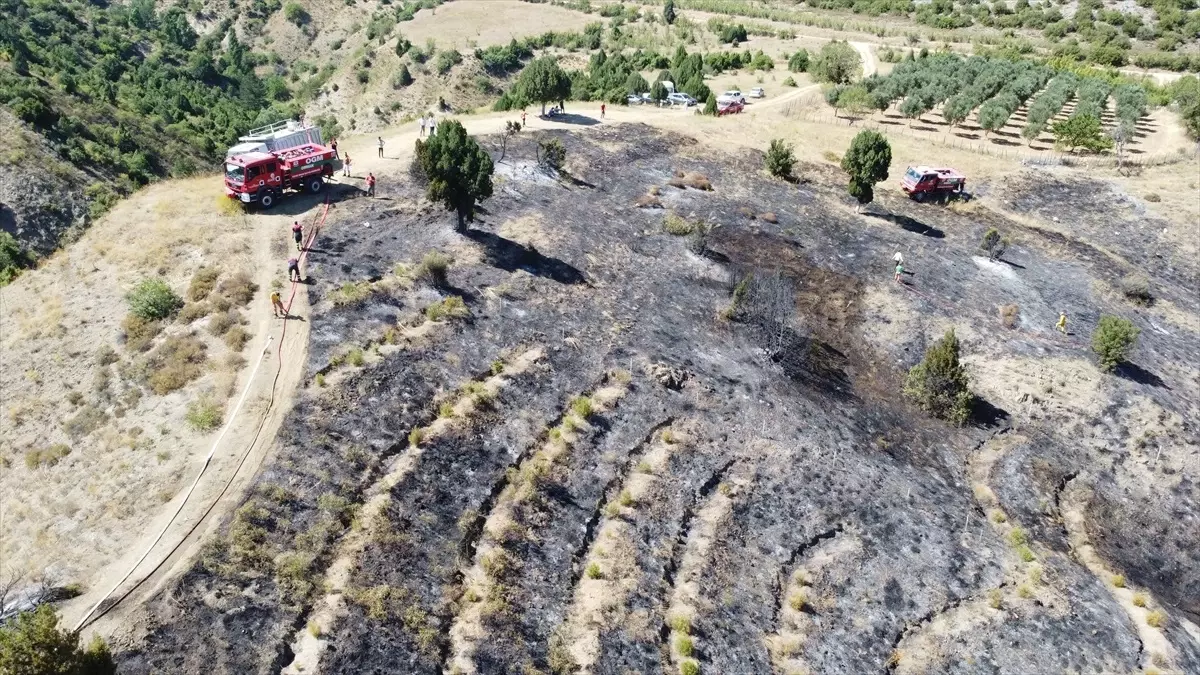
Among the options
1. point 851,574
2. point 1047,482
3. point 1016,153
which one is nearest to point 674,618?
point 851,574

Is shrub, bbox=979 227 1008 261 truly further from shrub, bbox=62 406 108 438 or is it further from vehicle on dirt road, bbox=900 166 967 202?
shrub, bbox=62 406 108 438

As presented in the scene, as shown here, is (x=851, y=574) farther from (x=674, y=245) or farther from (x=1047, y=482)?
(x=674, y=245)

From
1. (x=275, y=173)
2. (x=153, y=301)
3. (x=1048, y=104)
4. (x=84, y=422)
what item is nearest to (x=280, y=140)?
(x=275, y=173)

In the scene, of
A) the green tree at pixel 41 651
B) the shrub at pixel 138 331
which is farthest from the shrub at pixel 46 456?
the green tree at pixel 41 651

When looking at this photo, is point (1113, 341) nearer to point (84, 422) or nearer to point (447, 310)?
point (447, 310)

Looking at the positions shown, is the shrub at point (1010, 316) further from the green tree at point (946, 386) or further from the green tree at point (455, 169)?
the green tree at point (455, 169)

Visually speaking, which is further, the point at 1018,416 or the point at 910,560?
the point at 1018,416
